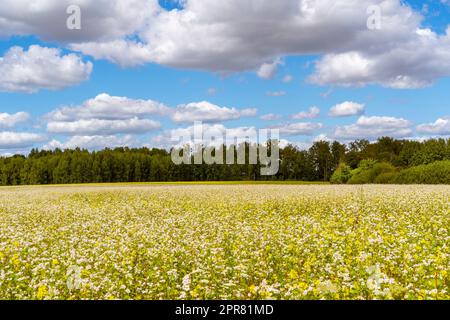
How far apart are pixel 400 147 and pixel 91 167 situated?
77551mm

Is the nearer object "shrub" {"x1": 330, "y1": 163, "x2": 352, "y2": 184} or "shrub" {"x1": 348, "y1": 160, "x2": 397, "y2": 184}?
"shrub" {"x1": 348, "y1": 160, "x2": 397, "y2": 184}

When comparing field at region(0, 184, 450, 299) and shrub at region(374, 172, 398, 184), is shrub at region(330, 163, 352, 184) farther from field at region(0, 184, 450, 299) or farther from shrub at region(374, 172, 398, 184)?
field at region(0, 184, 450, 299)

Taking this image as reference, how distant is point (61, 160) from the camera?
374ft

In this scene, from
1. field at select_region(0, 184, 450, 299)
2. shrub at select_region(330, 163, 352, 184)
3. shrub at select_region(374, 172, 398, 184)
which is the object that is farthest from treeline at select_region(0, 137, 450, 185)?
field at select_region(0, 184, 450, 299)

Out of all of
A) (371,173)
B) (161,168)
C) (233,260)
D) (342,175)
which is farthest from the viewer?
(161,168)

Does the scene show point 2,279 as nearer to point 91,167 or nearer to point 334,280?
point 334,280

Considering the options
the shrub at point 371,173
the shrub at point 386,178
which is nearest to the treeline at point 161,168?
the shrub at point 371,173

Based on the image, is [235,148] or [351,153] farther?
[235,148]

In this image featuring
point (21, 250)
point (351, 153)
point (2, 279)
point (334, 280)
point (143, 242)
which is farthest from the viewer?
point (351, 153)

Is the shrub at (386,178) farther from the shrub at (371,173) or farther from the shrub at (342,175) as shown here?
the shrub at (342,175)

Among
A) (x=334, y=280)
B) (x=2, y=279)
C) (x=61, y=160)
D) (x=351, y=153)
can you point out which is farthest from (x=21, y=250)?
(x=61, y=160)

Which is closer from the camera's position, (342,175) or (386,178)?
(386,178)

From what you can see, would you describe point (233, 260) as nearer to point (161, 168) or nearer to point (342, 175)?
point (342, 175)

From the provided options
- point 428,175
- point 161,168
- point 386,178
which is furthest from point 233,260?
point 161,168
